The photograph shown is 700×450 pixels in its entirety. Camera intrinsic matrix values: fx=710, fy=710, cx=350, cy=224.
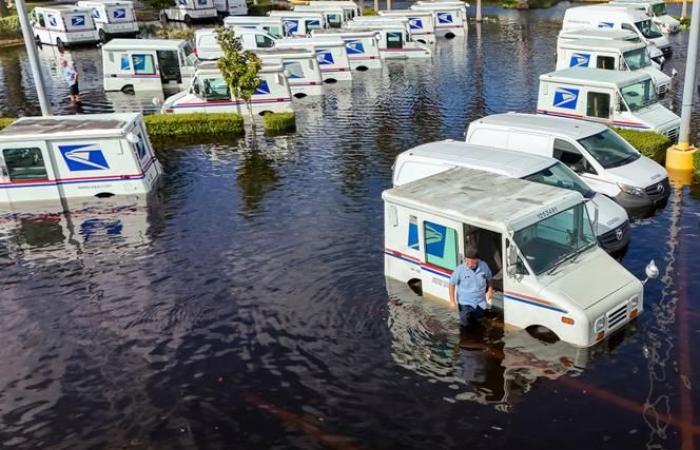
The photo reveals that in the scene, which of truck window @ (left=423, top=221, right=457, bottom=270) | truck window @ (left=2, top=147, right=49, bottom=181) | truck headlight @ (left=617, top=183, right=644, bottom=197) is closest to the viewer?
truck window @ (left=423, top=221, right=457, bottom=270)

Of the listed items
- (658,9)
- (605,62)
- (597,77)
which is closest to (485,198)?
(597,77)

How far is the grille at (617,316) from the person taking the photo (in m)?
13.4

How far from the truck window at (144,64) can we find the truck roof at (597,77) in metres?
22.8

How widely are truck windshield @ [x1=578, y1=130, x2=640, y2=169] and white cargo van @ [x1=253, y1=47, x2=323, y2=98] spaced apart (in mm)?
19563

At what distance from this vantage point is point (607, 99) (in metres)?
24.9

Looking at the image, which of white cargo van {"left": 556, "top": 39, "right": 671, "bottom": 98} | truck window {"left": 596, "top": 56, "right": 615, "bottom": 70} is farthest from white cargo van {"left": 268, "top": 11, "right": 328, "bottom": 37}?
truck window {"left": 596, "top": 56, "right": 615, "bottom": 70}

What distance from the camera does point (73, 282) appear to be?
696 inches

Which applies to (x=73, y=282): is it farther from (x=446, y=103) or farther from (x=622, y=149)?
(x=446, y=103)

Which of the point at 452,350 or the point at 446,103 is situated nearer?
the point at 452,350

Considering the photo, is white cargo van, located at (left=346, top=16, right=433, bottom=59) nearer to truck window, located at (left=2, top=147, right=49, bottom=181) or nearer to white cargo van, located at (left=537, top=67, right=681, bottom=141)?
A: white cargo van, located at (left=537, top=67, right=681, bottom=141)

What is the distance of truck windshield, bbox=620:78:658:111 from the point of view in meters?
25.1

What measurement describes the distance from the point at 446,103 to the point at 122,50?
1845 centimetres

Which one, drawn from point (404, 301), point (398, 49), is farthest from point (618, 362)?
point (398, 49)

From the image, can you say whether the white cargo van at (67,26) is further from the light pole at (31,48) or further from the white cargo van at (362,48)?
the light pole at (31,48)
